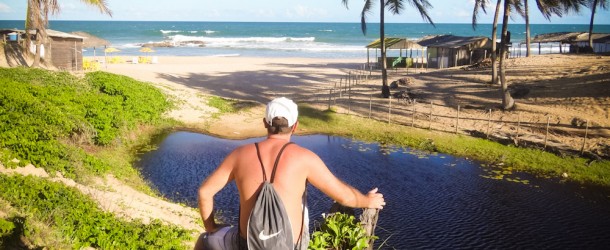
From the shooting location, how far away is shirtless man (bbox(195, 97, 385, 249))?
3.50m

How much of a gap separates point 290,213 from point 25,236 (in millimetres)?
4920

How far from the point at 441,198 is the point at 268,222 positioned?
10.8m

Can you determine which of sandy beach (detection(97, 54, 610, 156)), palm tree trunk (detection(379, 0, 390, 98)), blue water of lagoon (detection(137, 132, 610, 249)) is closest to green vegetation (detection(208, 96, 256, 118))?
sandy beach (detection(97, 54, 610, 156))

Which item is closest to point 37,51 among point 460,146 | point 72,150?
point 72,150

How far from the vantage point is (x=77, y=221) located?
7.98 metres

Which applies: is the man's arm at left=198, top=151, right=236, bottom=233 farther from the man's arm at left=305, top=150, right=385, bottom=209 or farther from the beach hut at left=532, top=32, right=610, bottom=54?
the beach hut at left=532, top=32, right=610, bottom=54

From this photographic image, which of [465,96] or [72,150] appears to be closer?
[72,150]

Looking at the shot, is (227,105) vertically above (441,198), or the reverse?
(227,105)

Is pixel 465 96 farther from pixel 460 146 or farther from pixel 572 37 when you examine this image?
pixel 572 37

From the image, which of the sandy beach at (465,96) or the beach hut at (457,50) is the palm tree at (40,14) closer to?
the sandy beach at (465,96)

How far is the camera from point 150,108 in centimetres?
2136

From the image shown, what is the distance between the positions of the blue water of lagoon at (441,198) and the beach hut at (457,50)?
23.5 metres

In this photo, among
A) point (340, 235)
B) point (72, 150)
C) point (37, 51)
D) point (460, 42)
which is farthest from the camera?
point (460, 42)

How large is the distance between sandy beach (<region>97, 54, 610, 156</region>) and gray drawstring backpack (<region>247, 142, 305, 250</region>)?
16.6 m
